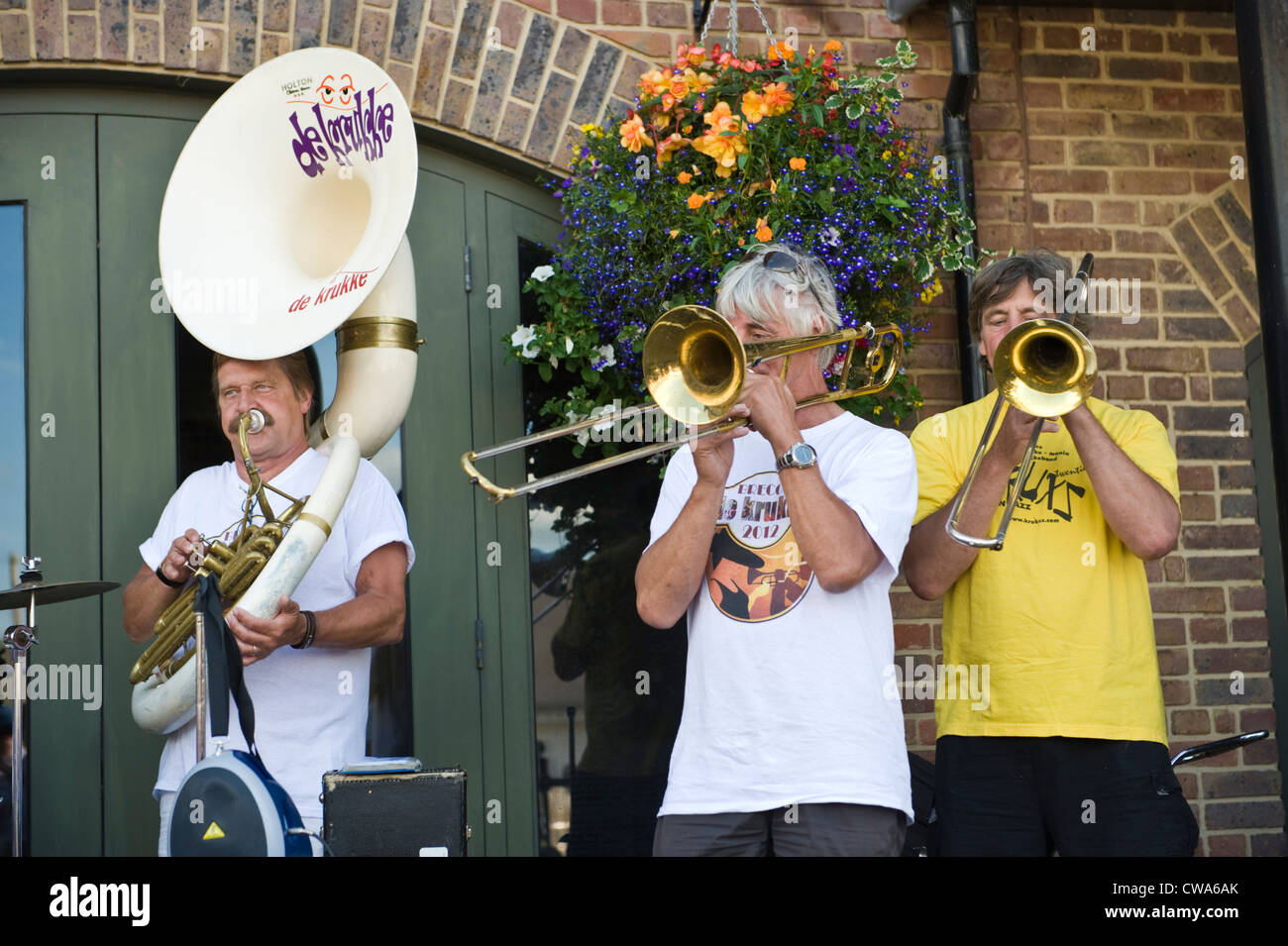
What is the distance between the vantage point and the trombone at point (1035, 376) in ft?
10.3

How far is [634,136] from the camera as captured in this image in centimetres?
414

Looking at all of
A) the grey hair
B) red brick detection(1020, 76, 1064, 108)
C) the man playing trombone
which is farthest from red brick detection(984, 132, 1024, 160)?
the man playing trombone

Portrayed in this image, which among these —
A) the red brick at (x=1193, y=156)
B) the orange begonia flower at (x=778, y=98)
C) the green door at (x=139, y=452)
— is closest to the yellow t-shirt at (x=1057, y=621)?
the orange begonia flower at (x=778, y=98)

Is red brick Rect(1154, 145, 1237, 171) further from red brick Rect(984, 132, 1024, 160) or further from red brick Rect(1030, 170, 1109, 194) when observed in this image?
red brick Rect(984, 132, 1024, 160)

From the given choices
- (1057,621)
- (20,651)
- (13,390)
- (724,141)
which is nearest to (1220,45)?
(724,141)

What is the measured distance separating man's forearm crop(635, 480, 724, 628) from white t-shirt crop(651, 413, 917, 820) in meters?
0.07

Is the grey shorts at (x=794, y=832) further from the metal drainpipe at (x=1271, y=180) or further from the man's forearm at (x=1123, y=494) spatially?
the metal drainpipe at (x=1271, y=180)

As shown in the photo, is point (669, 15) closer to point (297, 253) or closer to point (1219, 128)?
point (297, 253)

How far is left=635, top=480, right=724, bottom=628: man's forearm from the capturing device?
3029 millimetres

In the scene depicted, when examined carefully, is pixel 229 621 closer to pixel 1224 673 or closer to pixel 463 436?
pixel 463 436
